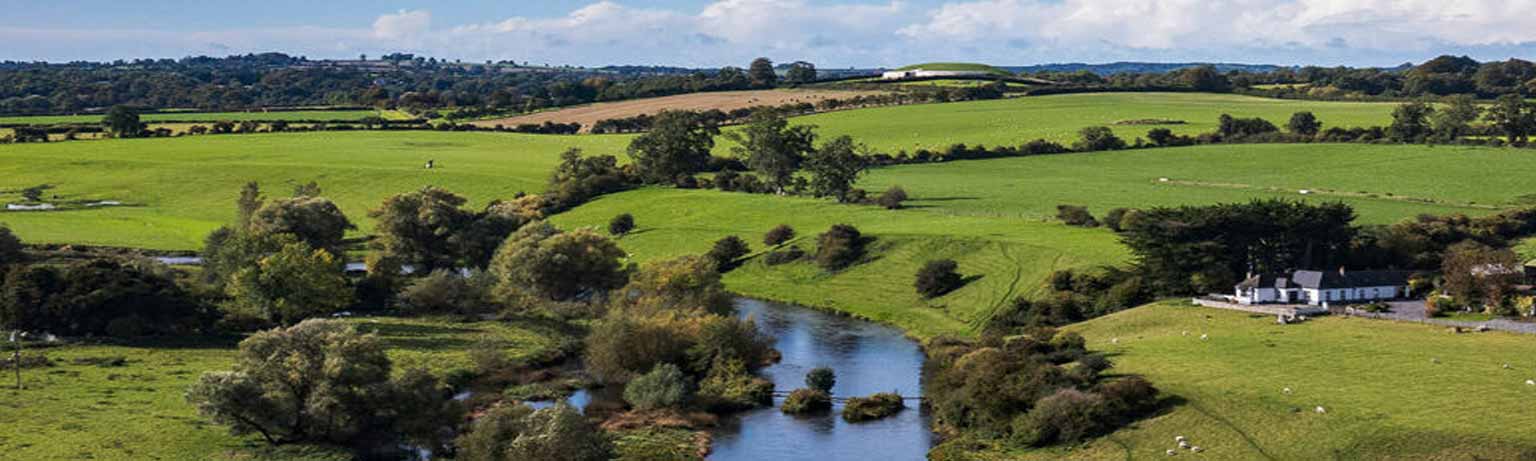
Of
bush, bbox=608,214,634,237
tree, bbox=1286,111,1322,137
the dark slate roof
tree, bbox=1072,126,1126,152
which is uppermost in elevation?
tree, bbox=1286,111,1322,137

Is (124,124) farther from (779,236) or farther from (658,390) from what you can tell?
A: (658,390)

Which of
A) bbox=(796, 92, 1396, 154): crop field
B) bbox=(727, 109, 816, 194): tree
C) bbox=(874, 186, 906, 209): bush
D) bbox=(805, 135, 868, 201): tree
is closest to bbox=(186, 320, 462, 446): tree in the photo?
bbox=(874, 186, 906, 209): bush

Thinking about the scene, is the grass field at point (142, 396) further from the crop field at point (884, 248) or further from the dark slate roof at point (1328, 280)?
the dark slate roof at point (1328, 280)

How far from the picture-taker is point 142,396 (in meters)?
64.5

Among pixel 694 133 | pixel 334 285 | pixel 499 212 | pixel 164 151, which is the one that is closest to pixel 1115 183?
pixel 694 133

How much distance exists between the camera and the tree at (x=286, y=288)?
3366 inches

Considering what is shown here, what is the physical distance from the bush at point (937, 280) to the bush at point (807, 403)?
30.2 m

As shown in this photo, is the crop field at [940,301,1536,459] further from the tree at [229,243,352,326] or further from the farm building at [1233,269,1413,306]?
the tree at [229,243,352,326]

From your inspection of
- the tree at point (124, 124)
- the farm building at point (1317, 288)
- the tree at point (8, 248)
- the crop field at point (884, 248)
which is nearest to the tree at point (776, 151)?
the crop field at point (884, 248)

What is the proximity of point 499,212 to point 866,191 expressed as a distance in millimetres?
34992

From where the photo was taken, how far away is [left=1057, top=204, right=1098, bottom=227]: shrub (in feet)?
355

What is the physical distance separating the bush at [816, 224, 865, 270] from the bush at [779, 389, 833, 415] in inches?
1555

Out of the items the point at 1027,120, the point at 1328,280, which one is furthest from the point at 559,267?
the point at 1027,120

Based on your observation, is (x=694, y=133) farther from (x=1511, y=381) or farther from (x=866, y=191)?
(x=1511, y=381)
